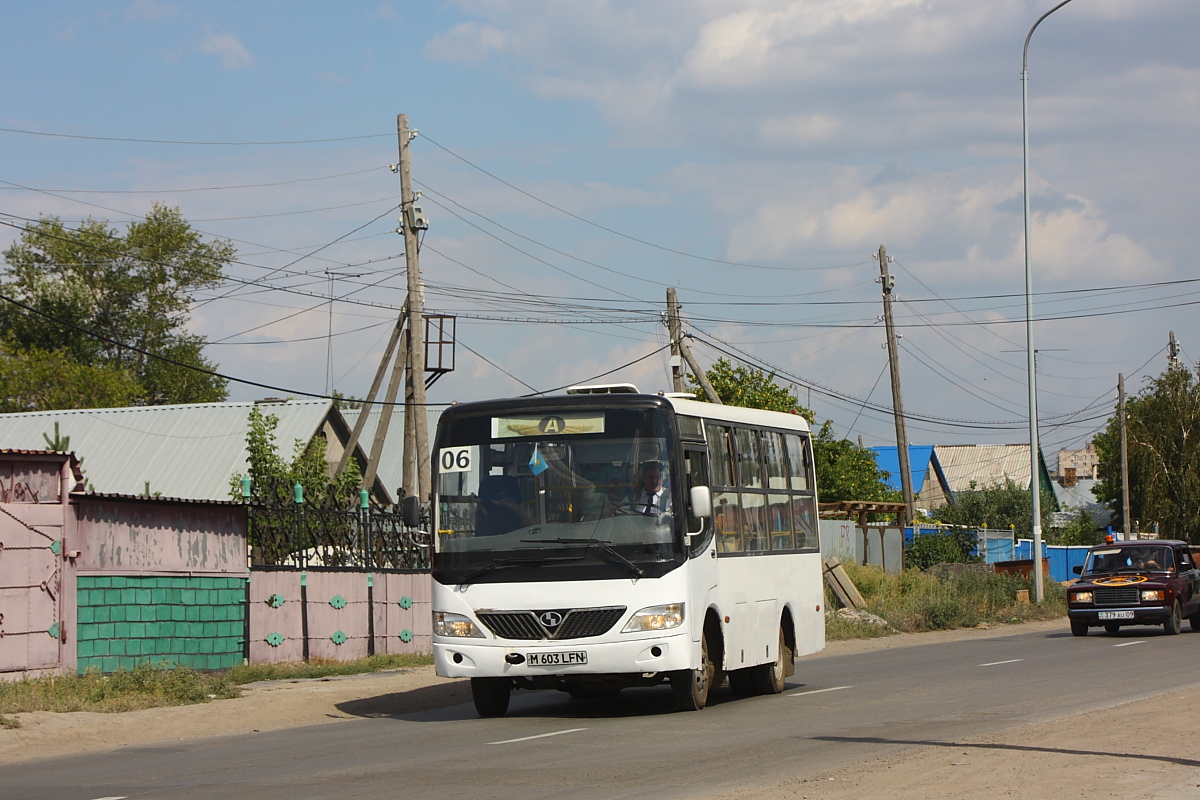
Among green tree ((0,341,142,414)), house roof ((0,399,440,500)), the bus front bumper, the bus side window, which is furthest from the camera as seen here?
green tree ((0,341,142,414))

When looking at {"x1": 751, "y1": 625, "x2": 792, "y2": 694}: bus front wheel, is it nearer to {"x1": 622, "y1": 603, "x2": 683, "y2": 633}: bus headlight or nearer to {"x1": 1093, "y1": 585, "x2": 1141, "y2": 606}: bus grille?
{"x1": 622, "y1": 603, "x2": 683, "y2": 633}: bus headlight

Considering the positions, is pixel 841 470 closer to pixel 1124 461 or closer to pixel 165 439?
pixel 1124 461

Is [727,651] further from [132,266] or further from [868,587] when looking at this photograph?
[132,266]

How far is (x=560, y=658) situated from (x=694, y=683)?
147 centimetres

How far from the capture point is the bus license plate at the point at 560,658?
532 inches

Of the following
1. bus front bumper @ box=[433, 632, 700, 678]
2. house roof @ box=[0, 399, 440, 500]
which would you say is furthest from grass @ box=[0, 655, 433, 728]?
house roof @ box=[0, 399, 440, 500]

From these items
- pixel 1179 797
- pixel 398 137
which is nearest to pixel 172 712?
pixel 1179 797

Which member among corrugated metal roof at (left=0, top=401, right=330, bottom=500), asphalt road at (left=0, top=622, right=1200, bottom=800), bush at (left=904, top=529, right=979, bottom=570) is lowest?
asphalt road at (left=0, top=622, right=1200, bottom=800)

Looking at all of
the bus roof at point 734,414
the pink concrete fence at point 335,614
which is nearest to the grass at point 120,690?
the pink concrete fence at point 335,614

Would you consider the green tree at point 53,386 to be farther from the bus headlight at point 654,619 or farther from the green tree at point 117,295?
the bus headlight at point 654,619

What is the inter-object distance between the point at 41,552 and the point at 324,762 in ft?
25.1

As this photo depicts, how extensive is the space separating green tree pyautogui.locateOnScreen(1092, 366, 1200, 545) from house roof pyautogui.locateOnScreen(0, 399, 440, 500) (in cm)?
3632

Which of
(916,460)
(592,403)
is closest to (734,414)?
(592,403)

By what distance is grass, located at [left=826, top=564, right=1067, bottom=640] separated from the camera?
1271 inches
